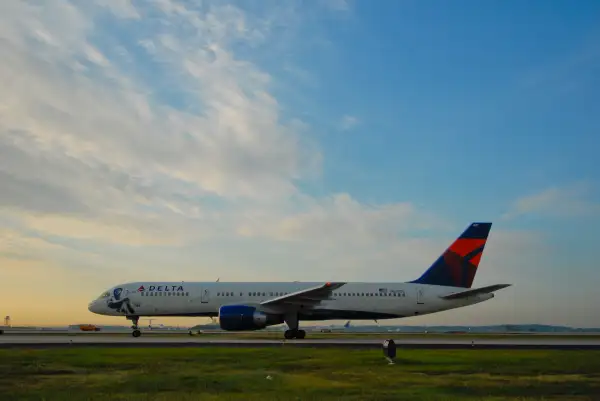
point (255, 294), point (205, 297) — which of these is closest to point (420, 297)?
point (255, 294)

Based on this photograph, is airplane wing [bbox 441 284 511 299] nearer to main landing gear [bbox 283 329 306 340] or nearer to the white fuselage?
the white fuselage

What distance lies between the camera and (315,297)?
109ft

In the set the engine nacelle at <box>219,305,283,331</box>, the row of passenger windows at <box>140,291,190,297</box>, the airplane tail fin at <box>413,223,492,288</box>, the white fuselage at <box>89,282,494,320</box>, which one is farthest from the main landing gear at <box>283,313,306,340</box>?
the airplane tail fin at <box>413,223,492,288</box>

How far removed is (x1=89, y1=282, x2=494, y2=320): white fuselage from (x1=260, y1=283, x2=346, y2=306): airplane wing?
0.88m

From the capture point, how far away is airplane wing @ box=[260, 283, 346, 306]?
32281 mm

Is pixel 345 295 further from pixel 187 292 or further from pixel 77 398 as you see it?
pixel 77 398

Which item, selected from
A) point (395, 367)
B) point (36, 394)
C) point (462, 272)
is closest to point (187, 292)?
point (462, 272)

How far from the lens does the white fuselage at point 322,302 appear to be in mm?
35344

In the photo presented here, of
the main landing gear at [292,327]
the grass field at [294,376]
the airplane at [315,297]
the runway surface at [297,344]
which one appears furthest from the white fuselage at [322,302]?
the grass field at [294,376]

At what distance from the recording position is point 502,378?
47.0ft

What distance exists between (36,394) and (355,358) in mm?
10324

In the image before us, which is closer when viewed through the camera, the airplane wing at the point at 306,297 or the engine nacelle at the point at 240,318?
the engine nacelle at the point at 240,318

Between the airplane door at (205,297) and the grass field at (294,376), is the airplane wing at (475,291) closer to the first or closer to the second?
the grass field at (294,376)

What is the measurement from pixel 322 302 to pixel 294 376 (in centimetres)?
2063
